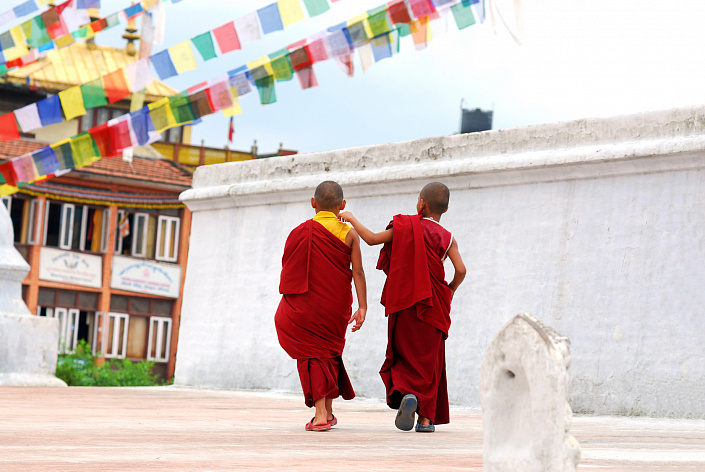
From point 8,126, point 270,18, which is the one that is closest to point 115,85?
point 8,126

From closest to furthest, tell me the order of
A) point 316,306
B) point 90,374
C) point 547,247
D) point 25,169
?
point 316,306
point 547,247
point 25,169
point 90,374

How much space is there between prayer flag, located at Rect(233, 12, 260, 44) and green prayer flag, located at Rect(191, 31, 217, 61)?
353 millimetres

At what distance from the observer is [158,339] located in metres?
31.5

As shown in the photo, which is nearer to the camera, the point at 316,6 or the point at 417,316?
the point at 417,316

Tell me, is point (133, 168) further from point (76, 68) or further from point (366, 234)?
point (366, 234)

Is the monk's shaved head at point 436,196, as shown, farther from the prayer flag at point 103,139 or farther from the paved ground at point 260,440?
the prayer flag at point 103,139

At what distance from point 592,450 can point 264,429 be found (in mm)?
1800

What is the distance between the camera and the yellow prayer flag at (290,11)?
11202 millimetres

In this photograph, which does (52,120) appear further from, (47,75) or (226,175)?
(47,75)

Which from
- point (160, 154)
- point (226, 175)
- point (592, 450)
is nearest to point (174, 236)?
point (160, 154)

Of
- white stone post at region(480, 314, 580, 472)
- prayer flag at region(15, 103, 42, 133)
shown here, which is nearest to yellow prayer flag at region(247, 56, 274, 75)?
prayer flag at region(15, 103, 42, 133)

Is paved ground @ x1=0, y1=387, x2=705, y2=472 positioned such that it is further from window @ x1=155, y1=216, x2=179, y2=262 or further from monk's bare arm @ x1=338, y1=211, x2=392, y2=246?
window @ x1=155, y1=216, x2=179, y2=262

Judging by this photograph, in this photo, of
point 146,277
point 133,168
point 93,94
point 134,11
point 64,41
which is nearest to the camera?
point 93,94

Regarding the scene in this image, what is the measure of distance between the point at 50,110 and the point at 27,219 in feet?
58.8
